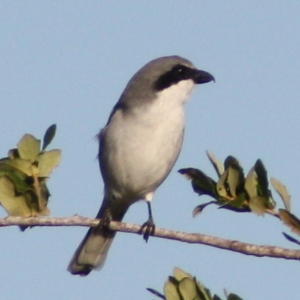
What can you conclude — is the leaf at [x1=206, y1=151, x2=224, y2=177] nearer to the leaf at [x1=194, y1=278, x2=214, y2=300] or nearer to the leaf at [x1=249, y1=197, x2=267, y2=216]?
the leaf at [x1=249, y1=197, x2=267, y2=216]

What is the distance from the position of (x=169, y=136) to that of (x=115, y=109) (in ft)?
1.76

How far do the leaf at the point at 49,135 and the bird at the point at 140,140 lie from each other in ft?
6.89

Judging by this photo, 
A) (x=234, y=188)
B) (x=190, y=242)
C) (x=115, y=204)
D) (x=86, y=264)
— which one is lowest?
(x=86, y=264)

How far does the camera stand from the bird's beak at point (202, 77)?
6500 millimetres

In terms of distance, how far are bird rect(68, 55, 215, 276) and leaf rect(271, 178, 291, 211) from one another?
2593mm

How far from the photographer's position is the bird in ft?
19.7

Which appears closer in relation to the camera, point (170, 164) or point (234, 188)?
point (234, 188)

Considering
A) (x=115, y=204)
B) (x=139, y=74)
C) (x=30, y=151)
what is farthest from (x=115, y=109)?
(x=30, y=151)

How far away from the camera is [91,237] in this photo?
21.6ft

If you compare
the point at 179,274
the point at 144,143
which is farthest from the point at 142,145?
the point at 179,274

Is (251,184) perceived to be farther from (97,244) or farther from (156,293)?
(97,244)

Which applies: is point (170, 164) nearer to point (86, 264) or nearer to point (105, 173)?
point (105, 173)

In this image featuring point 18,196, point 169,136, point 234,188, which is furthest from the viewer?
point 169,136

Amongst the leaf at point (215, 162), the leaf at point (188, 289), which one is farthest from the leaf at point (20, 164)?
the leaf at point (188, 289)
